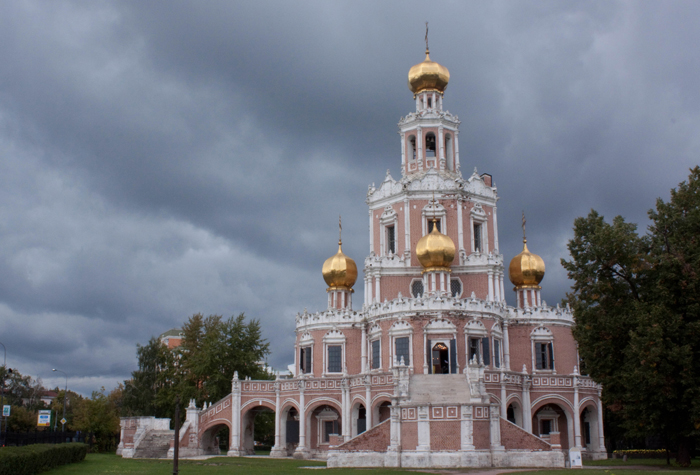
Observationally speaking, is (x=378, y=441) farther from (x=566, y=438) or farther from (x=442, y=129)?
(x=442, y=129)

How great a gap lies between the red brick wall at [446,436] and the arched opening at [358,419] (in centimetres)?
1296

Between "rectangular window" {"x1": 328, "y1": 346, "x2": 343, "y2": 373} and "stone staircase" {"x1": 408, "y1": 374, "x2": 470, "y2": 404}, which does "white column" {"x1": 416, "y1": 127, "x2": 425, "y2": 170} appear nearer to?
"rectangular window" {"x1": 328, "y1": 346, "x2": 343, "y2": 373}

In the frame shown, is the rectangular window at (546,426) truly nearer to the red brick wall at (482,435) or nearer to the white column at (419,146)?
the red brick wall at (482,435)

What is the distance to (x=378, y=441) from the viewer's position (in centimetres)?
3559

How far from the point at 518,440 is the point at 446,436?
13.0ft

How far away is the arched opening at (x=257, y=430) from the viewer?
51.6 m

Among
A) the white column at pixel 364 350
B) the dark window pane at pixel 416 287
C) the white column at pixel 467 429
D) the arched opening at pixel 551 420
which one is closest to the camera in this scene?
the white column at pixel 467 429

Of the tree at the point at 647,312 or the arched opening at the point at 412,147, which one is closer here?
the tree at the point at 647,312

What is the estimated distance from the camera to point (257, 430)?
218 feet

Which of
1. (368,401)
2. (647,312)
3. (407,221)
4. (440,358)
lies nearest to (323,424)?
(368,401)

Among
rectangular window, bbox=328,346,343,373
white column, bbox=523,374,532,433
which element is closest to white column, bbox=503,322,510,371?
white column, bbox=523,374,532,433

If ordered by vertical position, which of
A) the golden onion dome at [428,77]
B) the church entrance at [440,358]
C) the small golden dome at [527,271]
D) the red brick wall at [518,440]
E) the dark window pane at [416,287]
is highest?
the golden onion dome at [428,77]

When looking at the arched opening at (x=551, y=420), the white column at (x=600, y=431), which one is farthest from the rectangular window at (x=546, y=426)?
the white column at (x=600, y=431)

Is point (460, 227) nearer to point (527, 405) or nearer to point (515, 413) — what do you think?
point (527, 405)
